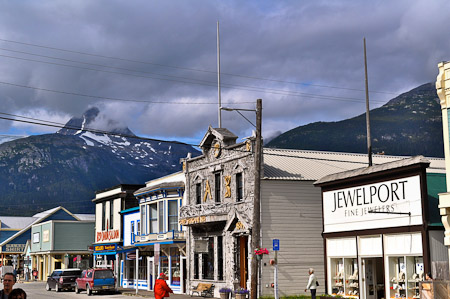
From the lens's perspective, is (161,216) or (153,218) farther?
(153,218)

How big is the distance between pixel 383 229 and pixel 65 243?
5667 cm

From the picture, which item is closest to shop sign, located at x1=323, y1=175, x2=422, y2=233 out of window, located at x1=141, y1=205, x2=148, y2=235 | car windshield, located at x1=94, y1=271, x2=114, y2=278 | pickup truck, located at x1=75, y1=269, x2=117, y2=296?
pickup truck, located at x1=75, y1=269, x2=117, y2=296

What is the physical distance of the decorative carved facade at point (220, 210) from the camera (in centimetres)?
3672

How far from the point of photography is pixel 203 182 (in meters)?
41.5

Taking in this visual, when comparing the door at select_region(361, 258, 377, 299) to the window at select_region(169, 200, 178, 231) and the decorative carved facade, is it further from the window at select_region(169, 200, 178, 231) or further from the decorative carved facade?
the window at select_region(169, 200, 178, 231)

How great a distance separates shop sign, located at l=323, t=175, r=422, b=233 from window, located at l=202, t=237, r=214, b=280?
11098 mm

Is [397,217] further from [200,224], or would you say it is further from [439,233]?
[200,224]

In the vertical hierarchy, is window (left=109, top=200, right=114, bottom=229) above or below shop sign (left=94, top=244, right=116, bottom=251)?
above

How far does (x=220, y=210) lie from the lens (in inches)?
1524

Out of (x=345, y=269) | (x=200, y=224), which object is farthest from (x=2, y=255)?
(x=345, y=269)

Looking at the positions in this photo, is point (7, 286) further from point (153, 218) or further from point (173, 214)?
point (153, 218)

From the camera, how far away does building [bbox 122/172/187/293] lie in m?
43.8

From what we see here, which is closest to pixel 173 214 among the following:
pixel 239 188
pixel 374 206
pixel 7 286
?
pixel 239 188

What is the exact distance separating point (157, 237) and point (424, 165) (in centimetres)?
2430
